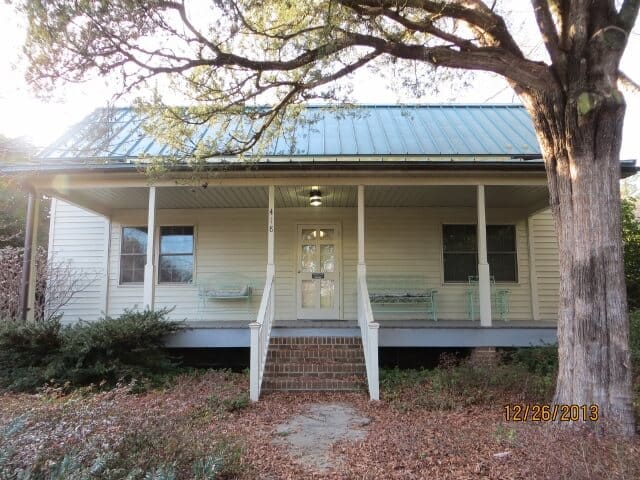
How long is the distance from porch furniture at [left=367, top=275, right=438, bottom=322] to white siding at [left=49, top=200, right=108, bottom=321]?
Result: 615 centimetres

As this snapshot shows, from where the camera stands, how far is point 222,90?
6.87 meters

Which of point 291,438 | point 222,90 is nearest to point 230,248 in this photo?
point 222,90

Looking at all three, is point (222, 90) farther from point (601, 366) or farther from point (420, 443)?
point (601, 366)

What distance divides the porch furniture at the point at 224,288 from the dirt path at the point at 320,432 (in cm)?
425

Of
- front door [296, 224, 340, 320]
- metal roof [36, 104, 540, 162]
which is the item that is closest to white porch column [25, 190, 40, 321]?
metal roof [36, 104, 540, 162]

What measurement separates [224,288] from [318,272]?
214cm

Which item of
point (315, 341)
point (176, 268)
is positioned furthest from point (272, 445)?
point (176, 268)

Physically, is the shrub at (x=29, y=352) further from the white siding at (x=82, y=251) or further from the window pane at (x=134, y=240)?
the window pane at (x=134, y=240)

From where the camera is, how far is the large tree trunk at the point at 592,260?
4.64 metres

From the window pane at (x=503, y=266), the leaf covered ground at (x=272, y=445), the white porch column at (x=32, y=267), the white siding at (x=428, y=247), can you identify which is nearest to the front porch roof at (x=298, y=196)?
the white siding at (x=428, y=247)

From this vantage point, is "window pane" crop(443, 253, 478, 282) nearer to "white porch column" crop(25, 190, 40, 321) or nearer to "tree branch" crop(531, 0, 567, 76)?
"tree branch" crop(531, 0, 567, 76)

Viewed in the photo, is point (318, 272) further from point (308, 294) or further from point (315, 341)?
point (315, 341)

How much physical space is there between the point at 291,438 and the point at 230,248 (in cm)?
615

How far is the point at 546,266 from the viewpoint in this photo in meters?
10.5
